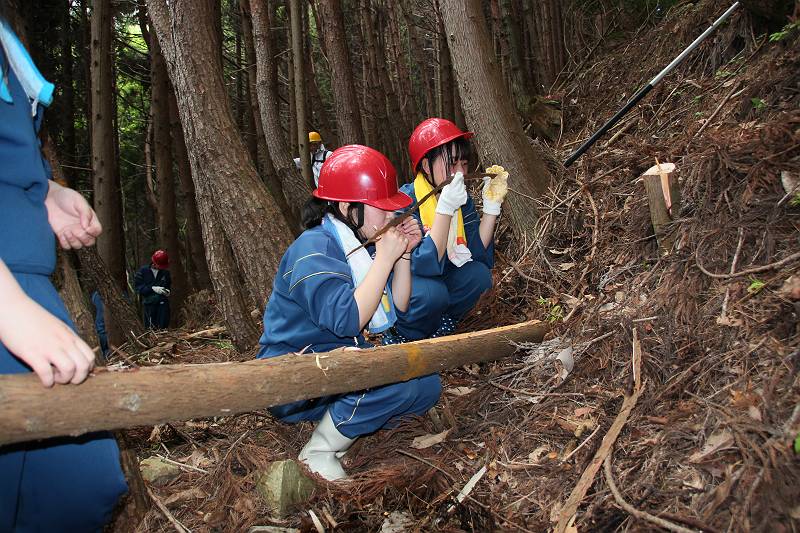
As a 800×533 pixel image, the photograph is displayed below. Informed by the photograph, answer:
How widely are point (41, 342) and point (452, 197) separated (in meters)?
2.72

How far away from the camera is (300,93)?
27.8ft

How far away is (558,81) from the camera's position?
891 centimetres

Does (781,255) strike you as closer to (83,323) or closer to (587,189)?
(587,189)

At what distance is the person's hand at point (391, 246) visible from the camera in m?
2.88

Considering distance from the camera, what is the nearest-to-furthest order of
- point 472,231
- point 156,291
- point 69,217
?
point 69,217
point 472,231
point 156,291

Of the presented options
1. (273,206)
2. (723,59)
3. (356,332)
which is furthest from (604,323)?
(723,59)

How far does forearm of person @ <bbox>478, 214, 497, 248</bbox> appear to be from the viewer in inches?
176

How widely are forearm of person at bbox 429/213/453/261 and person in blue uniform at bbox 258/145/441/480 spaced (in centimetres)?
61

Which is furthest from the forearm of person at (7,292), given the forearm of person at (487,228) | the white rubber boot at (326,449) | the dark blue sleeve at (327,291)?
the forearm of person at (487,228)

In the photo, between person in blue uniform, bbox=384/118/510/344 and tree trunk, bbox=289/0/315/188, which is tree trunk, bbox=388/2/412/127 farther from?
person in blue uniform, bbox=384/118/510/344

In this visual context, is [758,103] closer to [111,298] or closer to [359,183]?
[359,183]

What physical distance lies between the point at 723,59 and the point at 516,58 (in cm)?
343

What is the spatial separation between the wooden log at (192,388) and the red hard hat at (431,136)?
1.69 m

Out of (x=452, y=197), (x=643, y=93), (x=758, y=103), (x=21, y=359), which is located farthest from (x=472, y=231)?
(x=21, y=359)
